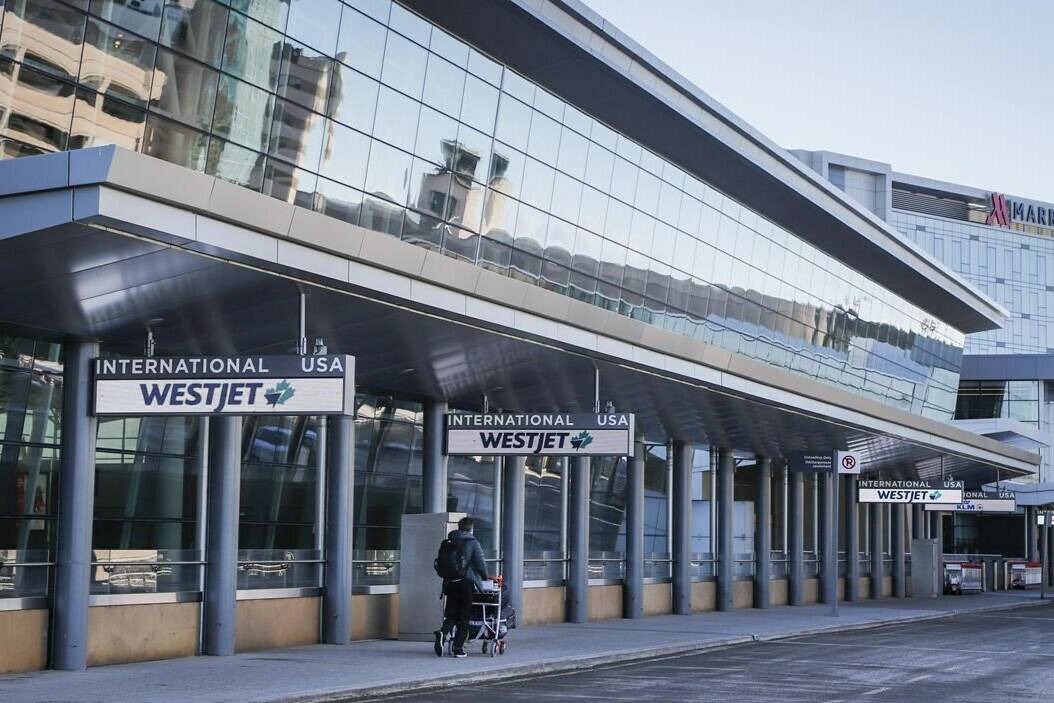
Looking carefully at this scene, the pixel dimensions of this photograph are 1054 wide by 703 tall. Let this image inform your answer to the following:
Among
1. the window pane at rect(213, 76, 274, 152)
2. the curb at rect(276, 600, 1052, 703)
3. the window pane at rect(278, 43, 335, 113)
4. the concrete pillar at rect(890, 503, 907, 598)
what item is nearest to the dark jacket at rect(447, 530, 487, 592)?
the curb at rect(276, 600, 1052, 703)

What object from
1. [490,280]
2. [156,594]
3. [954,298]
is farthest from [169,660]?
[954,298]

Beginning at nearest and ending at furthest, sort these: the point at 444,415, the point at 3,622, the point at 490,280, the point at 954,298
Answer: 1. the point at 3,622
2. the point at 490,280
3. the point at 444,415
4. the point at 954,298

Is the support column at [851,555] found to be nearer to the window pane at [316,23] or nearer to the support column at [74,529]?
the window pane at [316,23]

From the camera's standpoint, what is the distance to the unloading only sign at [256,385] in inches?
607

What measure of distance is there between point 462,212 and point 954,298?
29133mm

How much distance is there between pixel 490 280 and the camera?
59.6 ft

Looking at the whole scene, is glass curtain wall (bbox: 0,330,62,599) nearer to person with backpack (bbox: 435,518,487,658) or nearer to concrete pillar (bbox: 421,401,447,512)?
person with backpack (bbox: 435,518,487,658)

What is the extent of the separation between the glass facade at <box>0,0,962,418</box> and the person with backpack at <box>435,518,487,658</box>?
468 centimetres

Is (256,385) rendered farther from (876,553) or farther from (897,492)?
(876,553)

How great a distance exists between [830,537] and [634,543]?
25.8ft

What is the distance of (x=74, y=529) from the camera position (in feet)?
56.2

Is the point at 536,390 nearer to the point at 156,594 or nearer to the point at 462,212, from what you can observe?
the point at 462,212

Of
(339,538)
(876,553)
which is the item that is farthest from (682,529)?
(876,553)

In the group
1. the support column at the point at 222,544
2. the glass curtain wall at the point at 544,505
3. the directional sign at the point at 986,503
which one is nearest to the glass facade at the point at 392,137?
the support column at the point at 222,544
